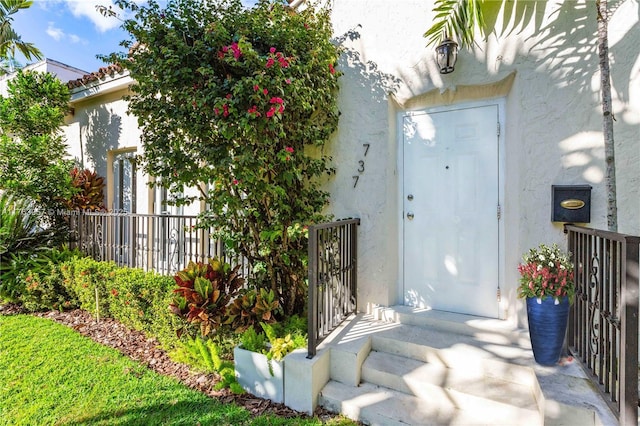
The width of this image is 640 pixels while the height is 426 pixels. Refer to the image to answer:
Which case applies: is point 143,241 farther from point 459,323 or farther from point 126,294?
point 459,323

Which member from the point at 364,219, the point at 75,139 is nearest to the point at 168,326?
the point at 364,219

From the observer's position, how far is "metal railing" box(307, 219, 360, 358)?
2924 millimetres

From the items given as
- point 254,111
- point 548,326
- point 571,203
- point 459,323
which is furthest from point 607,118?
point 254,111

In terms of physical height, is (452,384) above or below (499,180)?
below

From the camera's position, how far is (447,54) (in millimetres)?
3369

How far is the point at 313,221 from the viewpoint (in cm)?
377

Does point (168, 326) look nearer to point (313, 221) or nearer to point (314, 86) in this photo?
point (313, 221)

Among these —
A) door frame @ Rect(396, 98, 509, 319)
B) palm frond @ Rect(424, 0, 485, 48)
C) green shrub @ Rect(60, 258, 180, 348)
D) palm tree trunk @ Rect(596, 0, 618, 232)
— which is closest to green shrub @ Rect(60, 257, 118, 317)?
green shrub @ Rect(60, 258, 180, 348)

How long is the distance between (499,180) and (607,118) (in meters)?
1.03

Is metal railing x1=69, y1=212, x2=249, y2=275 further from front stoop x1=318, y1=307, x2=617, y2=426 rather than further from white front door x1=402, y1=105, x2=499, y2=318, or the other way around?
white front door x1=402, y1=105, x2=499, y2=318

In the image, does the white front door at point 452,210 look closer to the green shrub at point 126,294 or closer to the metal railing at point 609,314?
the metal railing at point 609,314

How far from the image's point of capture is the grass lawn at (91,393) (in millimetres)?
2705

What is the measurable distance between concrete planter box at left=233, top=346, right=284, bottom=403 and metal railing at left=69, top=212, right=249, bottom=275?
60.5 inches

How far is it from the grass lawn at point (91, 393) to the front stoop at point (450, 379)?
1.41ft
